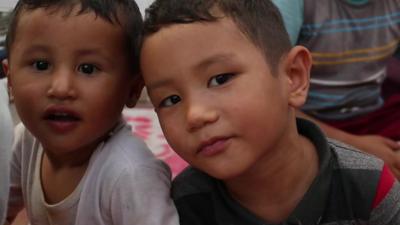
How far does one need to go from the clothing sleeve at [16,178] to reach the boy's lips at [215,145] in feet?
1.59

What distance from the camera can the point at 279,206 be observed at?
88cm

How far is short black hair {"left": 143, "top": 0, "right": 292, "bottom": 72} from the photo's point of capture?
0.76m

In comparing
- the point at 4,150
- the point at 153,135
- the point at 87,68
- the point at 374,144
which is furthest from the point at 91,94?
the point at 153,135

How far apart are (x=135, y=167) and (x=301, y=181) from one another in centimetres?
26

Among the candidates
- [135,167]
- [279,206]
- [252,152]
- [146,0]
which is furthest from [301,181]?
[146,0]

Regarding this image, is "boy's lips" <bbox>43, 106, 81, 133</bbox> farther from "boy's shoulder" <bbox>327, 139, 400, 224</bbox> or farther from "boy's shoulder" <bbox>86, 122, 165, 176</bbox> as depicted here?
"boy's shoulder" <bbox>327, 139, 400, 224</bbox>

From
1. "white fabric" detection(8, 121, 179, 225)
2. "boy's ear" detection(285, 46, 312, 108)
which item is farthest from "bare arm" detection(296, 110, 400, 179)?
"white fabric" detection(8, 121, 179, 225)

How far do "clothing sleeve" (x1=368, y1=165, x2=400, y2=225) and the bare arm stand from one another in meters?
0.27

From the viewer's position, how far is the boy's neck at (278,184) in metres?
0.87

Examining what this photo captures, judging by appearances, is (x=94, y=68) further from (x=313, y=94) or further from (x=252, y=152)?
(x=313, y=94)

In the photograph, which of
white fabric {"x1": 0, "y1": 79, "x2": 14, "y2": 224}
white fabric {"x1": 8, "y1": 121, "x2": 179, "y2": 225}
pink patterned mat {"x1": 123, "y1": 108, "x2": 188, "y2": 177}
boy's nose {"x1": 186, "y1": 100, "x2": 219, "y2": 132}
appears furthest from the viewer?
pink patterned mat {"x1": 123, "y1": 108, "x2": 188, "y2": 177}

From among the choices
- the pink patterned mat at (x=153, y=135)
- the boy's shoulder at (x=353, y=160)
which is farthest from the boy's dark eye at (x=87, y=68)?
the pink patterned mat at (x=153, y=135)

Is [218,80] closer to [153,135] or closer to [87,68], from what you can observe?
[87,68]

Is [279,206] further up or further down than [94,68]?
further down
